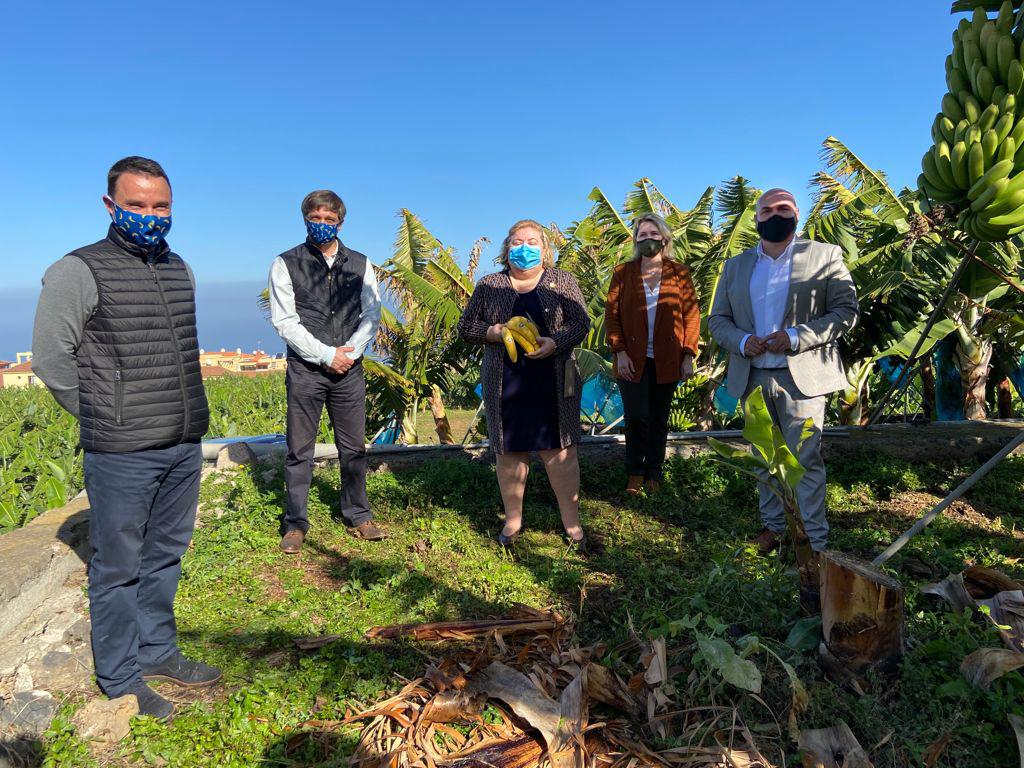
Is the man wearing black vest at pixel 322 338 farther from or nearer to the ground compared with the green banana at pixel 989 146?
nearer to the ground

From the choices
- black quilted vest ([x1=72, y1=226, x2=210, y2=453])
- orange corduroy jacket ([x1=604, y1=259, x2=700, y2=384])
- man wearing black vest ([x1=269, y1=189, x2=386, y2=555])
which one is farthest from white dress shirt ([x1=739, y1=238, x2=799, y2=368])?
black quilted vest ([x1=72, y1=226, x2=210, y2=453])

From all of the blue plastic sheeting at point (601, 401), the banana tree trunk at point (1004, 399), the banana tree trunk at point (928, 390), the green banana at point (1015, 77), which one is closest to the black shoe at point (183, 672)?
the green banana at point (1015, 77)

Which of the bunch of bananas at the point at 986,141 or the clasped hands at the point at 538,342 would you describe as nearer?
the bunch of bananas at the point at 986,141

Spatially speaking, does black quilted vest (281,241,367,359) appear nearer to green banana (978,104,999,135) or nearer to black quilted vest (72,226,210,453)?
black quilted vest (72,226,210,453)

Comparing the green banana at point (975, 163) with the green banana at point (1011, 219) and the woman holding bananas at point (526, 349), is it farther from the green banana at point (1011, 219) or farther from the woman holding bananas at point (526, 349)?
the woman holding bananas at point (526, 349)

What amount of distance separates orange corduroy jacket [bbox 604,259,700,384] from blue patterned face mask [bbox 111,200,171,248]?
9.73 feet

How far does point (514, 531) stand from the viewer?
172 inches

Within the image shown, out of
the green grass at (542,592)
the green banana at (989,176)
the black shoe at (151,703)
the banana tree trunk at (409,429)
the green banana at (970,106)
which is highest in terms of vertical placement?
the green banana at (970,106)

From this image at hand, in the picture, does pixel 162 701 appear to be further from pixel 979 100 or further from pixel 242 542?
pixel 979 100

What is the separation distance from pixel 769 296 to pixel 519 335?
1511mm

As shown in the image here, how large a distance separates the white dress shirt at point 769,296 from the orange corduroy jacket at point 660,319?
2.43ft

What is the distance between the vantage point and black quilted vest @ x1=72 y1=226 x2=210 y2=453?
2.63m

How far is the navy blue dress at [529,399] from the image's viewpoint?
4156mm

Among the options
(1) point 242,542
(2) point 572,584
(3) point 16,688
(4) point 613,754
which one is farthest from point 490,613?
(3) point 16,688
